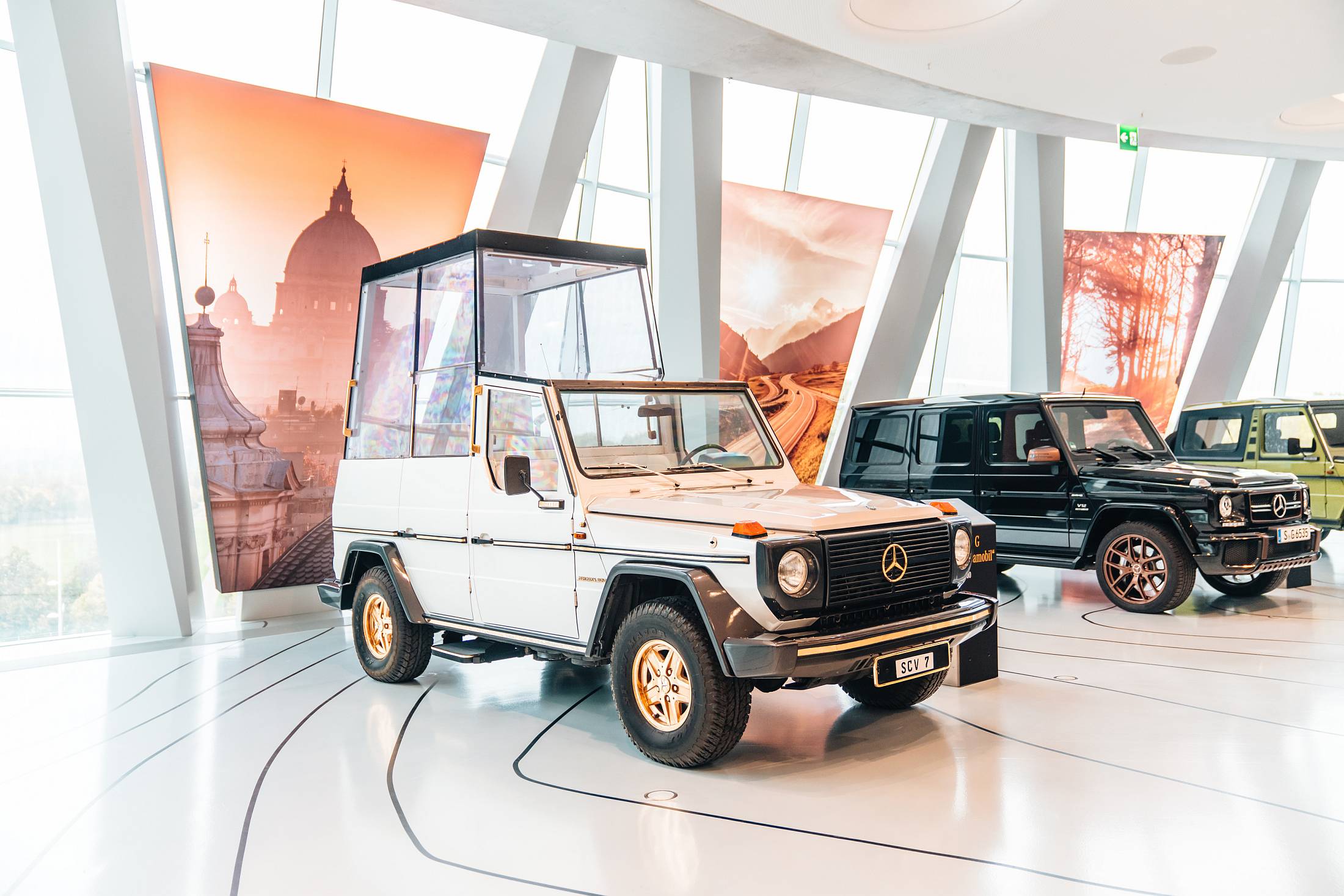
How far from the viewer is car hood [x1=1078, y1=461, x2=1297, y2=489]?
731cm

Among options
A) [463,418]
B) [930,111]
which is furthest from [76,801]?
[930,111]

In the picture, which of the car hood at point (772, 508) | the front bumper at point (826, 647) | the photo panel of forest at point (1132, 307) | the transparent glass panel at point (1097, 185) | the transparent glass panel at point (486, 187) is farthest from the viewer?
the transparent glass panel at point (1097, 185)

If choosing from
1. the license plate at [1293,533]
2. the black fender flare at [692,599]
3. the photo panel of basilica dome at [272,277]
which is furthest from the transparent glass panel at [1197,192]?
the black fender flare at [692,599]

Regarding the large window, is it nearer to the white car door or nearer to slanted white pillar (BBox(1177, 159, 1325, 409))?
the white car door

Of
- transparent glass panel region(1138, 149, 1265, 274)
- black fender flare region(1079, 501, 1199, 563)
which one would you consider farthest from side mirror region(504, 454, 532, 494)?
transparent glass panel region(1138, 149, 1265, 274)

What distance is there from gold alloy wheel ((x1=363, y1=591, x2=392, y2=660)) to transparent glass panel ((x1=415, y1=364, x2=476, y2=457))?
3.37ft

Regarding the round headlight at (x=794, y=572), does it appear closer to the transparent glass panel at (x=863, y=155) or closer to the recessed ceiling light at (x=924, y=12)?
the recessed ceiling light at (x=924, y=12)

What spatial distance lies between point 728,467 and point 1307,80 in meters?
9.12

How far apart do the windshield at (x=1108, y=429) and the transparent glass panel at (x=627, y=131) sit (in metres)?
6.88

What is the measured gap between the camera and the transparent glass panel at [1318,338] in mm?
18484

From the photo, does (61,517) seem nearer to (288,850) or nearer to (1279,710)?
(288,850)

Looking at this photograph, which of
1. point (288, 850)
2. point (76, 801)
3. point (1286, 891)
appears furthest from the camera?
point (76, 801)

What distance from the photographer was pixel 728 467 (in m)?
5.25

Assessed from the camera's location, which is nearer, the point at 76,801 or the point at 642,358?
the point at 76,801
